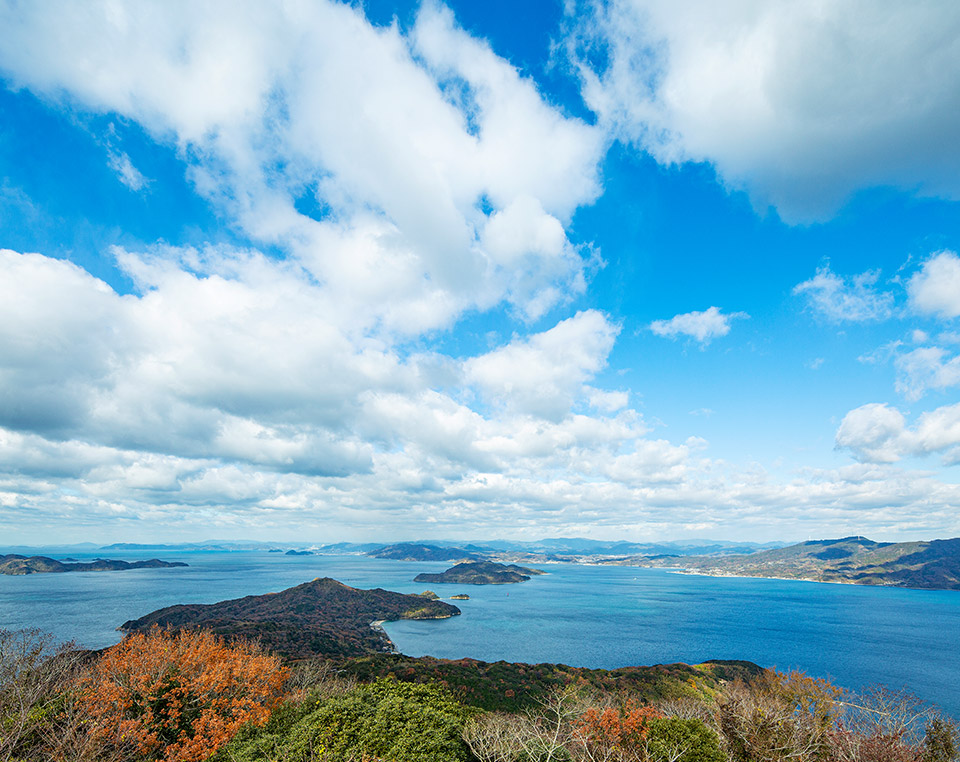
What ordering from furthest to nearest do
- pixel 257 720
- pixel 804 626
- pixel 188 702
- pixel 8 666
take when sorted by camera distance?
pixel 804 626
pixel 8 666
pixel 188 702
pixel 257 720

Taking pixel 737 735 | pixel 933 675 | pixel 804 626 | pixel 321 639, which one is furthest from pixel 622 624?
pixel 737 735

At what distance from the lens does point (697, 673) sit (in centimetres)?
10038

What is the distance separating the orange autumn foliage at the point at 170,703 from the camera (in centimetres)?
3136

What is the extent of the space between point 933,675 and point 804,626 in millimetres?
75184

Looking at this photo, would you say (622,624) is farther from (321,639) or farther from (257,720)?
(257,720)

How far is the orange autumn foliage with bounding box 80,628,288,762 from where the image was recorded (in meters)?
31.4

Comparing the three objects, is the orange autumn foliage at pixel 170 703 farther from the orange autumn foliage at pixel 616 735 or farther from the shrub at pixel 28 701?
the orange autumn foliage at pixel 616 735

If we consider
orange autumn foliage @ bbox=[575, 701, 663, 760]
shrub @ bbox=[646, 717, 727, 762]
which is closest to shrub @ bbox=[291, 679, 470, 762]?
orange autumn foliage @ bbox=[575, 701, 663, 760]

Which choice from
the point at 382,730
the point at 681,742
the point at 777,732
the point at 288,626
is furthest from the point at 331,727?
the point at 288,626

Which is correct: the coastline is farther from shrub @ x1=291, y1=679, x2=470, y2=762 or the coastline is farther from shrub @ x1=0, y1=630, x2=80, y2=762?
shrub @ x1=291, y1=679, x2=470, y2=762

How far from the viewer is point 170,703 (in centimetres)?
3531

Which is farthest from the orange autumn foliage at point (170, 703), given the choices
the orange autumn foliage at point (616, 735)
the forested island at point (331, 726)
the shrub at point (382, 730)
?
the orange autumn foliage at point (616, 735)

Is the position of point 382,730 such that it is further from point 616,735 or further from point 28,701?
point 28,701

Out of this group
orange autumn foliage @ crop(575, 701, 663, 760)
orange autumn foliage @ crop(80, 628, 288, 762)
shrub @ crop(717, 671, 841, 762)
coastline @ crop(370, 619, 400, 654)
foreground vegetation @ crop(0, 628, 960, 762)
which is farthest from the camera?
coastline @ crop(370, 619, 400, 654)
